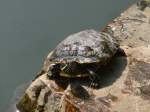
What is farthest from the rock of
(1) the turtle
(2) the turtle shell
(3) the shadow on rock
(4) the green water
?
(4) the green water

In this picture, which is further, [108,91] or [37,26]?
[37,26]

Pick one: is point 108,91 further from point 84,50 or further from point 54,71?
point 54,71

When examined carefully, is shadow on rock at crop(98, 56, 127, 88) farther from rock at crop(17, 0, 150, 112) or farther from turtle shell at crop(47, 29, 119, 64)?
turtle shell at crop(47, 29, 119, 64)

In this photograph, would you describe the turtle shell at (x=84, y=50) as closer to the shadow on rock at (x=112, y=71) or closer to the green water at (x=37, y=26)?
the shadow on rock at (x=112, y=71)

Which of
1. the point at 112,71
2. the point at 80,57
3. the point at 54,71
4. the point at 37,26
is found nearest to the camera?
the point at 80,57

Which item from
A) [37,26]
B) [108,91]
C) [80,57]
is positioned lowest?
[37,26]

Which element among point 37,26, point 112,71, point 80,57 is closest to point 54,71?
point 80,57
